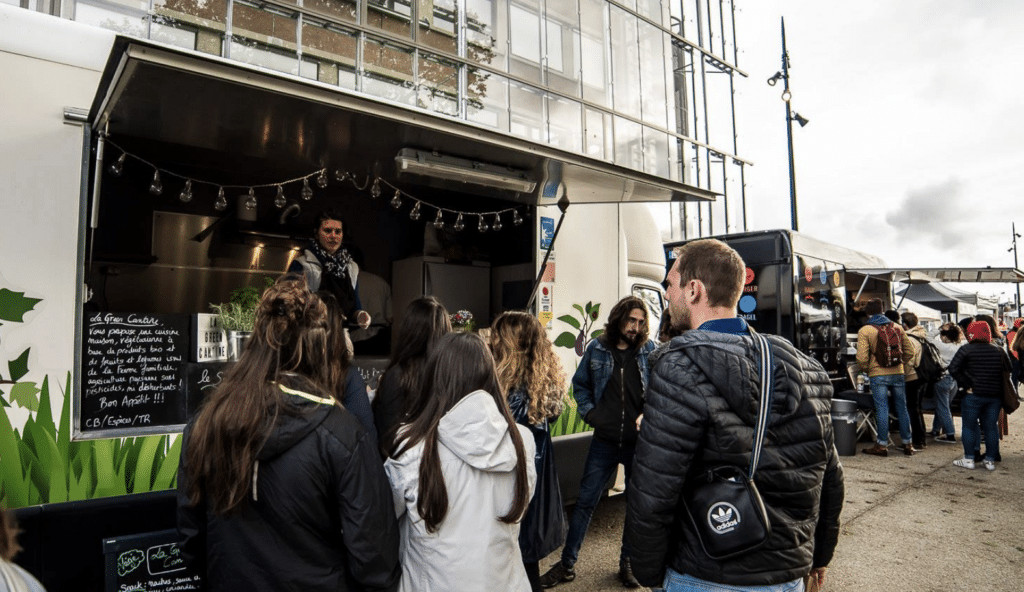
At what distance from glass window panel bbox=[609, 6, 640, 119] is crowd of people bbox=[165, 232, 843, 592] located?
526 centimetres

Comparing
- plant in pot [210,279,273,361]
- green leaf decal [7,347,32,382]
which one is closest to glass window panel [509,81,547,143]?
plant in pot [210,279,273,361]

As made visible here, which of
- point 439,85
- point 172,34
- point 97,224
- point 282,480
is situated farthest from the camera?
point 439,85

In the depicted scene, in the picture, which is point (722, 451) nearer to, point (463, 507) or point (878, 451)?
point (463, 507)

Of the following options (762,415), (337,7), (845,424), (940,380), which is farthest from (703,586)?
(940,380)

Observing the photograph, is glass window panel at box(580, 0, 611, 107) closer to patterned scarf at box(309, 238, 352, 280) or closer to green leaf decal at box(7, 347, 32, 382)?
patterned scarf at box(309, 238, 352, 280)

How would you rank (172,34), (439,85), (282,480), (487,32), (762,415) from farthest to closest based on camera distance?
(487,32) → (439,85) → (172,34) → (282,480) → (762,415)

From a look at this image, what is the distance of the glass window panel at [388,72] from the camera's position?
464 centimetres

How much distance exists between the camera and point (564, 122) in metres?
6.18

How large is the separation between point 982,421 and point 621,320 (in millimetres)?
5954

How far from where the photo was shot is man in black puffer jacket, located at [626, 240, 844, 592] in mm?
1831

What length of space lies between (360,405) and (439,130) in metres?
1.76

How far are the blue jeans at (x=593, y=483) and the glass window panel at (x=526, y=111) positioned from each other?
2.83m

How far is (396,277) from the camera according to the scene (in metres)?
7.65

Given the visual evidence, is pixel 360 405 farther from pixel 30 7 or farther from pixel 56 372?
pixel 30 7
